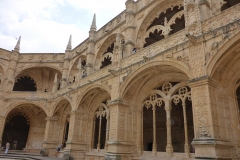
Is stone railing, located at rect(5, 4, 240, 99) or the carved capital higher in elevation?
stone railing, located at rect(5, 4, 240, 99)

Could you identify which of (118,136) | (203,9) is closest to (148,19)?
(203,9)

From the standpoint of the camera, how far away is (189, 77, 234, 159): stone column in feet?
20.4

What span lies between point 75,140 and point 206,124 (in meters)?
9.29

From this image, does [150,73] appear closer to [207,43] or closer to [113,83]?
[113,83]

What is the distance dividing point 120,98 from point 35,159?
7760mm

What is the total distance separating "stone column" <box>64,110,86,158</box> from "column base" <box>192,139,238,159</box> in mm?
8856

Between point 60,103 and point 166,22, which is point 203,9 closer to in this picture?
point 166,22

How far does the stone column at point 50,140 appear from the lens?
54.1 feet

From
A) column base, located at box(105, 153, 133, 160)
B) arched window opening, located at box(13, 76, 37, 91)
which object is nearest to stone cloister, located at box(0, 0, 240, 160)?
column base, located at box(105, 153, 133, 160)

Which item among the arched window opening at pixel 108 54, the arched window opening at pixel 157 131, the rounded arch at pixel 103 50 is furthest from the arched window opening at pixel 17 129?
the arched window opening at pixel 157 131

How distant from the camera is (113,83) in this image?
1117 cm

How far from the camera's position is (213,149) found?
20.1 feet

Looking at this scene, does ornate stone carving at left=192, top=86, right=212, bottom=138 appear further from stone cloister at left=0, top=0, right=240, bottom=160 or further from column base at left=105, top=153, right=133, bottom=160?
column base at left=105, top=153, right=133, bottom=160

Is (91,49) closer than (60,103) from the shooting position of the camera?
Yes
